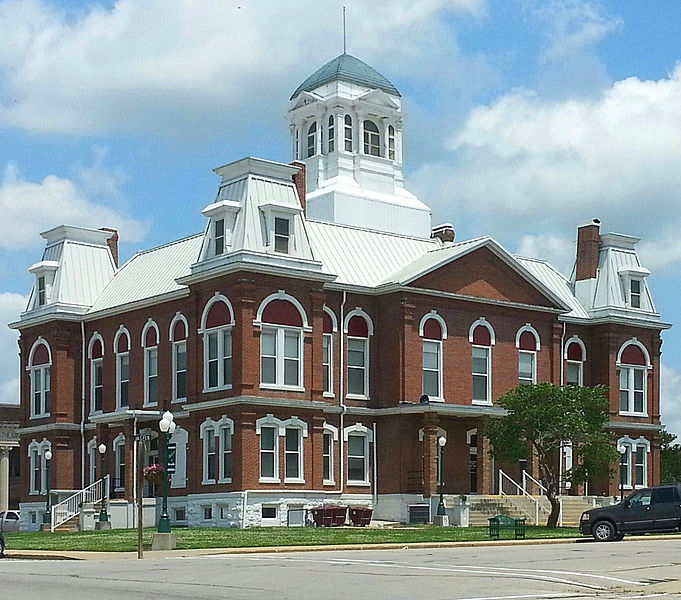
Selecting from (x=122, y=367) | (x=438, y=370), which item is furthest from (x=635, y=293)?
(x=122, y=367)

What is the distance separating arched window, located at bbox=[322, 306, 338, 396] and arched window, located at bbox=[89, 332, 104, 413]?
13300 millimetres

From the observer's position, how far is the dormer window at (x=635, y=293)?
70.7 m

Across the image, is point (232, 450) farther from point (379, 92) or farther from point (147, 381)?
point (379, 92)

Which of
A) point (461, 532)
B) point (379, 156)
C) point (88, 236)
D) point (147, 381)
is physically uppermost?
point (379, 156)

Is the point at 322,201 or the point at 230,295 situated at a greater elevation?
the point at 322,201

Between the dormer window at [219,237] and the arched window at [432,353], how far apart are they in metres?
9.88

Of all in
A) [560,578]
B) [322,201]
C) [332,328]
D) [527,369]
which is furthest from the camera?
[322,201]

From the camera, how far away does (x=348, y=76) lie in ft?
239

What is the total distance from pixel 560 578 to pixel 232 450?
29934 millimetres

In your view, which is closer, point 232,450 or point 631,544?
point 631,544

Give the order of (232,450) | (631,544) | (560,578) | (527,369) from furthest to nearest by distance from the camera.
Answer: (527,369)
(232,450)
(631,544)
(560,578)

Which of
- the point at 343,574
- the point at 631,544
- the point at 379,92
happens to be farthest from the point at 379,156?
the point at 343,574

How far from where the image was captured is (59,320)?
67.4 m

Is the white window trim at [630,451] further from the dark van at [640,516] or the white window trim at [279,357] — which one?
the dark van at [640,516]
